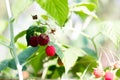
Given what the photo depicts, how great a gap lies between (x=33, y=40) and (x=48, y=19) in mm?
128

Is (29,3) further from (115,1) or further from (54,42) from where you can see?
(115,1)

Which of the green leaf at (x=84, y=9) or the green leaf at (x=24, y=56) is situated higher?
the green leaf at (x=84, y=9)

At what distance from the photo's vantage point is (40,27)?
1218 mm

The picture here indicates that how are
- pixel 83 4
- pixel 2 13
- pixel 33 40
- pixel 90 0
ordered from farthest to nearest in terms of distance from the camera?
pixel 2 13 < pixel 90 0 < pixel 83 4 < pixel 33 40

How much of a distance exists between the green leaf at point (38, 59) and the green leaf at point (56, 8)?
0.25 m

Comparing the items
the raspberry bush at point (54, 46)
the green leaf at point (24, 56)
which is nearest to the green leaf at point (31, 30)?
the raspberry bush at point (54, 46)

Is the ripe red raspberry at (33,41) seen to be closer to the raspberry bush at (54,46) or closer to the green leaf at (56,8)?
the raspberry bush at (54,46)

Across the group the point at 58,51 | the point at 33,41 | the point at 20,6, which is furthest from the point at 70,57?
Result: the point at 20,6

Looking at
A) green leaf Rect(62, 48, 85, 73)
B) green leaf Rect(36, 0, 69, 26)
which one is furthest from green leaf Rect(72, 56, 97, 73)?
green leaf Rect(36, 0, 69, 26)

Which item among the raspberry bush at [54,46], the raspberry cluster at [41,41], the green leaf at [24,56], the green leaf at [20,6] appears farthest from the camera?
the green leaf at [24,56]

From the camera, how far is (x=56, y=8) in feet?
3.51

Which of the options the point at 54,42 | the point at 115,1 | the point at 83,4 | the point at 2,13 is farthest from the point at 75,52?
the point at 115,1

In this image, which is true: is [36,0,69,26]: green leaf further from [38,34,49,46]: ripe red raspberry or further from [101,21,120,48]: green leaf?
[101,21,120,48]: green leaf

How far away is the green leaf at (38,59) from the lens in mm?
1321
